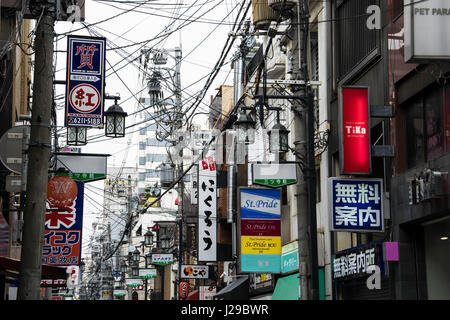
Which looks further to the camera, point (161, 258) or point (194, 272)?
point (161, 258)

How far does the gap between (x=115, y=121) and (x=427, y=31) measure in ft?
29.9

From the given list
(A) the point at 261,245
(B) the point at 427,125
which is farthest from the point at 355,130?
(A) the point at 261,245

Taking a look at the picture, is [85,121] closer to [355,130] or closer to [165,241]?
[355,130]

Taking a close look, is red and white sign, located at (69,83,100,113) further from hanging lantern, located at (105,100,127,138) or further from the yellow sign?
the yellow sign

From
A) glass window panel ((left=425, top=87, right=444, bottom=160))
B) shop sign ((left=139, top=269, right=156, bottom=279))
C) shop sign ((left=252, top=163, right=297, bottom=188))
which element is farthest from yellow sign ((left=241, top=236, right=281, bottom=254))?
shop sign ((left=139, top=269, right=156, bottom=279))

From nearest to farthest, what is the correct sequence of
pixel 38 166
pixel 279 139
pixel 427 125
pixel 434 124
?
pixel 38 166, pixel 434 124, pixel 427 125, pixel 279 139

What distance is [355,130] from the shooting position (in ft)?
61.3

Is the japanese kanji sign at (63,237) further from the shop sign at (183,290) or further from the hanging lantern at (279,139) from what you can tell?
the shop sign at (183,290)

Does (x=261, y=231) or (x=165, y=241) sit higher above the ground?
(x=165, y=241)

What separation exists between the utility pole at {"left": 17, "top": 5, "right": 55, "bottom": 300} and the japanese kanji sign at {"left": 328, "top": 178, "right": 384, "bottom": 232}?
8.77 meters

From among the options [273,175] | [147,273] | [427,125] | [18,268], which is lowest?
[18,268]

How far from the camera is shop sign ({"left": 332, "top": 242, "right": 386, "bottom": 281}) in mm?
18984

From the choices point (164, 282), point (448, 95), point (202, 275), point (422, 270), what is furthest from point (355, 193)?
point (164, 282)

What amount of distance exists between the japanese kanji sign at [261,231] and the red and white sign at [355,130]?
8237mm
